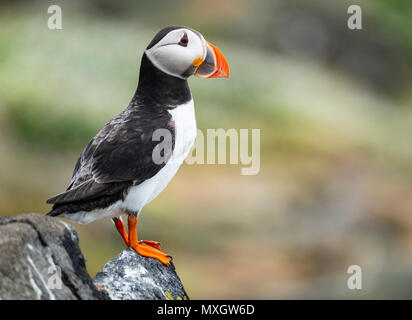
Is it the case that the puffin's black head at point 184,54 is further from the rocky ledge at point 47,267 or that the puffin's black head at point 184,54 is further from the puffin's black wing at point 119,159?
the rocky ledge at point 47,267

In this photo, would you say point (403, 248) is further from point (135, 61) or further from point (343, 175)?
point (135, 61)

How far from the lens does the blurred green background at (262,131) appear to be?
10.9 m

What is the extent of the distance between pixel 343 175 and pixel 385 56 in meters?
7.12

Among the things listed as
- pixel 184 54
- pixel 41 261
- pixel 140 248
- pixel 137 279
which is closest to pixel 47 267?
pixel 41 261

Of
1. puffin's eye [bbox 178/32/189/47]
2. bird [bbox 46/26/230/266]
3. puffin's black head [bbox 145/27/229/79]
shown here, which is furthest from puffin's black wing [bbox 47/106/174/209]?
puffin's eye [bbox 178/32/189/47]

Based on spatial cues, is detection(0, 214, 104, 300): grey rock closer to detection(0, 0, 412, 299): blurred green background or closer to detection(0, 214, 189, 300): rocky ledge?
detection(0, 214, 189, 300): rocky ledge

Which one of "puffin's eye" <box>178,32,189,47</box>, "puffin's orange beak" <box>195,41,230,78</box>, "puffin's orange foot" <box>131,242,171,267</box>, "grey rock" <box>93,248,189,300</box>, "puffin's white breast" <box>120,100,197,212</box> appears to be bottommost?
"grey rock" <box>93,248,189,300</box>

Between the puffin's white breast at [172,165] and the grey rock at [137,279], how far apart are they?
1.13 feet

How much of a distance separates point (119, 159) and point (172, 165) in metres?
0.39

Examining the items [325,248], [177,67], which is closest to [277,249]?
[325,248]

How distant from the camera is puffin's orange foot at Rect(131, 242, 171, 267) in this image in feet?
14.9

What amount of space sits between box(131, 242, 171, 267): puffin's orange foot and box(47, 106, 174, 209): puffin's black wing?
45 centimetres

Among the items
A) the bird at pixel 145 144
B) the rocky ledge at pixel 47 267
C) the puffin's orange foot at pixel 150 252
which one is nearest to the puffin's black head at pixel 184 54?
the bird at pixel 145 144

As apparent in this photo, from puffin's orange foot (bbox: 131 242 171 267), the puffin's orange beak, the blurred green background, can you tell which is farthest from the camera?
the blurred green background
